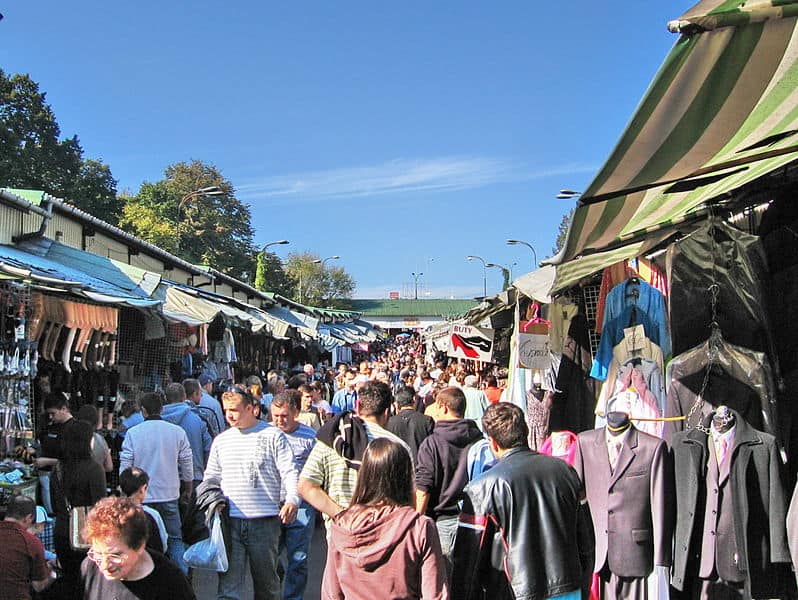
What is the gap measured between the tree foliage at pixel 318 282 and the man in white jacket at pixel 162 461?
231 feet

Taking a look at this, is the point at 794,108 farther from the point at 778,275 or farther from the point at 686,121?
the point at 778,275

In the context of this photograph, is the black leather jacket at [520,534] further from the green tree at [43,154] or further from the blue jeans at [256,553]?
the green tree at [43,154]

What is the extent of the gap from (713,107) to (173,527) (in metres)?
5.94

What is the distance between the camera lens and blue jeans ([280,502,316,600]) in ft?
21.0

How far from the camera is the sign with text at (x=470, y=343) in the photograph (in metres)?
13.9

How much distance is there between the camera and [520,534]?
4.02 meters

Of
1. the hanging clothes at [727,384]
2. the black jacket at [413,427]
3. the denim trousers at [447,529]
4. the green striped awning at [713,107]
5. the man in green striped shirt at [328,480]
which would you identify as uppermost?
the green striped awning at [713,107]

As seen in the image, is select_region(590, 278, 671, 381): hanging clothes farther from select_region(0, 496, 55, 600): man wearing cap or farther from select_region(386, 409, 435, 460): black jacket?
select_region(0, 496, 55, 600): man wearing cap

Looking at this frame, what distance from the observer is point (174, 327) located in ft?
42.2

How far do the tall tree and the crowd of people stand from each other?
46718 millimetres

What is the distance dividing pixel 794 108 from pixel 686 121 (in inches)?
18.9

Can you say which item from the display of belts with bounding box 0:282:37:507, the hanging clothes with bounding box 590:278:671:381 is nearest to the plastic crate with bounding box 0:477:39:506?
the display of belts with bounding box 0:282:37:507

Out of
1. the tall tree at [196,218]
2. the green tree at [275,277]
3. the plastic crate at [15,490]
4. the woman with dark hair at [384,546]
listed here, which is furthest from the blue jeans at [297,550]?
the green tree at [275,277]

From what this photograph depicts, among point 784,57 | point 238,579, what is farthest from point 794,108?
point 238,579
